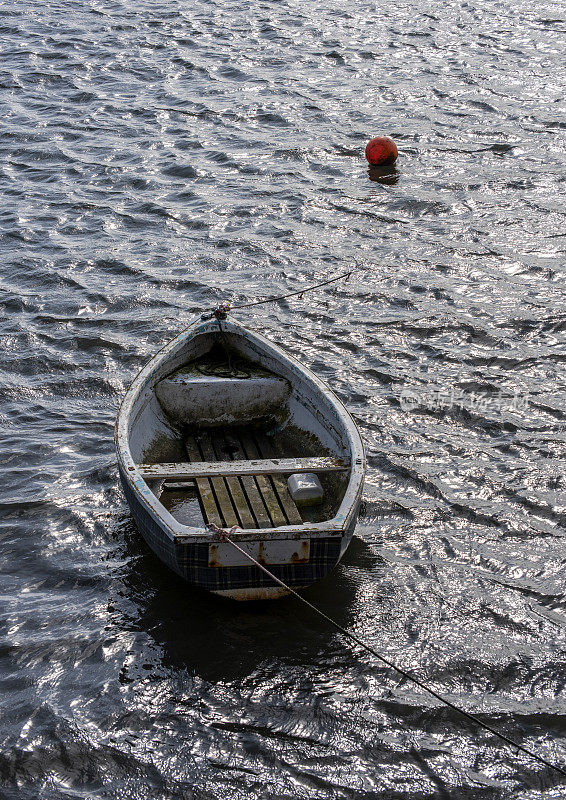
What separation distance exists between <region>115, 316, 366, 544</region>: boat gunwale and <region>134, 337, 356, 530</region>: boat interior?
0.13 metres

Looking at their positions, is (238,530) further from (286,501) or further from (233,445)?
(233,445)

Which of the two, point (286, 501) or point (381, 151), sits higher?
point (381, 151)

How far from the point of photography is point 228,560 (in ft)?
21.4

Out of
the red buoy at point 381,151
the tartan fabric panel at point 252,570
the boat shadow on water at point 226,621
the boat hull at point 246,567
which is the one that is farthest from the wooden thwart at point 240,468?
the red buoy at point 381,151

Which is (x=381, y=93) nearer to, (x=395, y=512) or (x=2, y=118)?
(x=2, y=118)

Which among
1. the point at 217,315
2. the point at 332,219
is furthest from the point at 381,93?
the point at 217,315

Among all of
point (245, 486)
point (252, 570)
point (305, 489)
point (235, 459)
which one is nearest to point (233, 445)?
point (235, 459)

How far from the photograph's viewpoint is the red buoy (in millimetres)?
14711

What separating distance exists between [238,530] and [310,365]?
4.06 metres

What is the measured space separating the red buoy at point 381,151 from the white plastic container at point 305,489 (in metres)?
8.61

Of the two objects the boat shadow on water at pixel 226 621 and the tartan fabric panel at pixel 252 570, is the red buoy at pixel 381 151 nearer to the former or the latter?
the boat shadow on water at pixel 226 621

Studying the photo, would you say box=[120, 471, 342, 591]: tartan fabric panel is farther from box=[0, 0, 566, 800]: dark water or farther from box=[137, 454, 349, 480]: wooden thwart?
box=[137, 454, 349, 480]: wooden thwart

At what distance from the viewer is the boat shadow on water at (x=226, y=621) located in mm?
6617

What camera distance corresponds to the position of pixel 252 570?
6.59 metres
